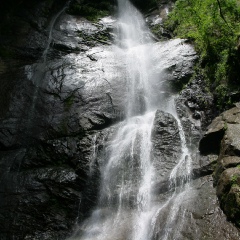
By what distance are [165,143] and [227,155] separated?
2.25 meters

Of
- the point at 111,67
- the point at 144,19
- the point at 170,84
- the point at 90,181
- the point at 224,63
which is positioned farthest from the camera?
the point at 144,19

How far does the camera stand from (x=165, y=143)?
8.72m

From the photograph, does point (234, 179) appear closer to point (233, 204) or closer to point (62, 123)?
point (233, 204)

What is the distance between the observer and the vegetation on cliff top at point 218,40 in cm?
928

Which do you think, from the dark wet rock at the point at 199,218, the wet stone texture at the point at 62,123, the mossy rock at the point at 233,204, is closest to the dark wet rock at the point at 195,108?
the wet stone texture at the point at 62,123

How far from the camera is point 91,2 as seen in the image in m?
18.2

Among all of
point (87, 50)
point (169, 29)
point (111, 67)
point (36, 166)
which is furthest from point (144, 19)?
point (36, 166)

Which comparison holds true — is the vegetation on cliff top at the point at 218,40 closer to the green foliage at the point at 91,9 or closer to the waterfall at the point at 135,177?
the waterfall at the point at 135,177

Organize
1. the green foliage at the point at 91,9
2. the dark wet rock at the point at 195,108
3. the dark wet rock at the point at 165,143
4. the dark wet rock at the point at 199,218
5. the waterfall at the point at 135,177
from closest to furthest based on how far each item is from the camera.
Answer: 1. the dark wet rock at the point at 199,218
2. the waterfall at the point at 135,177
3. the dark wet rock at the point at 165,143
4. the dark wet rock at the point at 195,108
5. the green foliage at the point at 91,9

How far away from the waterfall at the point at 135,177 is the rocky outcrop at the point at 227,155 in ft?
2.80

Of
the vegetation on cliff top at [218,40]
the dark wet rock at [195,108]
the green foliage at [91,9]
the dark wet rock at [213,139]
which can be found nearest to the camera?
the dark wet rock at [213,139]

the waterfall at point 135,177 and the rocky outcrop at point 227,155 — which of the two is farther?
the waterfall at point 135,177

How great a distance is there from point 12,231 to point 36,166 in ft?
6.60

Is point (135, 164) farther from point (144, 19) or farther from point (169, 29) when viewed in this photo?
point (144, 19)
